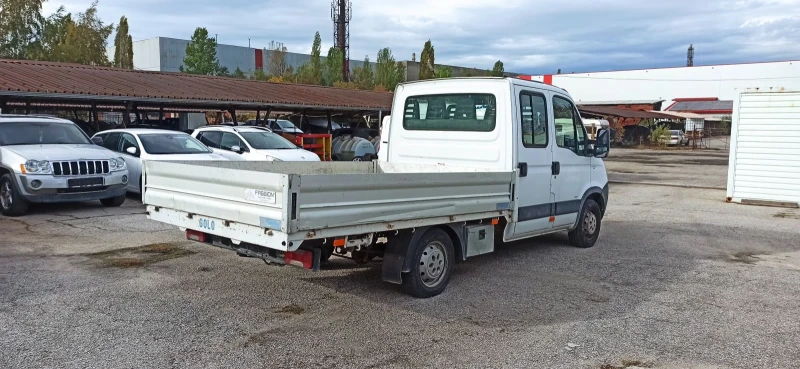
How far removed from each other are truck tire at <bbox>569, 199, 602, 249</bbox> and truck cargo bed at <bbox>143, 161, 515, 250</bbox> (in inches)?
95.8

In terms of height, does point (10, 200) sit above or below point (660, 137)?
below

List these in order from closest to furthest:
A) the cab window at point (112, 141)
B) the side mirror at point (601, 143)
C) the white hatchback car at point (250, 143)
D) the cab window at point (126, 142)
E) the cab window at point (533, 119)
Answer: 1. the cab window at point (533, 119)
2. the side mirror at point (601, 143)
3. the cab window at point (126, 142)
4. the cab window at point (112, 141)
5. the white hatchback car at point (250, 143)

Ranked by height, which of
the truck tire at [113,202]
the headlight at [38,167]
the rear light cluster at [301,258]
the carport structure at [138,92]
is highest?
the carport structure at [138,92]

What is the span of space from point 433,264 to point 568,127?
10.1 ft

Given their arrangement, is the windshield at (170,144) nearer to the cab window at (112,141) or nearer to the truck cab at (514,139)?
the cab window at (112,141)

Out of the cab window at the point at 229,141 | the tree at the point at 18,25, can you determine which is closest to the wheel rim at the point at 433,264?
the cab window at the point at 229,141

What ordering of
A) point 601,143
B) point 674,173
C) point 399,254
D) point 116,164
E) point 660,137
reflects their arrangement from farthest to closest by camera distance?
point 660,137 < point 674,173 < point 116,164 < point 601,143 < point 399,254

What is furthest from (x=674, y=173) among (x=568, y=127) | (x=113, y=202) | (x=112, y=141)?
(x=113, y=202)

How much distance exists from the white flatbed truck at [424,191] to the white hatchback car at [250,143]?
706 cm

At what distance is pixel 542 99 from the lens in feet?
25.6

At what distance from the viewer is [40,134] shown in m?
11.8

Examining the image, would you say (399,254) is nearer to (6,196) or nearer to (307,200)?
(307,200)

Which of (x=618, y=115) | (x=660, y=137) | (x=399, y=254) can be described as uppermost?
(x=618, y=115)

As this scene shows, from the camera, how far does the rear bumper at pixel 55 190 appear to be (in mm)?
10469
